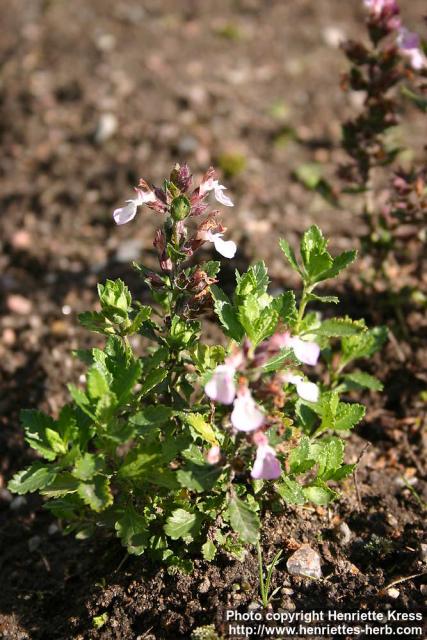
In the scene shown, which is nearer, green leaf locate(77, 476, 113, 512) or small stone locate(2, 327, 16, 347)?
green leaf locate(77, 476, 113, 512)

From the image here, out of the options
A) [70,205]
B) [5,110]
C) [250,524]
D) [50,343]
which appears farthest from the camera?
[5,110]

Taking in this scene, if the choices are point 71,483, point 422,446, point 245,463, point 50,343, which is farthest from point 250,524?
point 50,343

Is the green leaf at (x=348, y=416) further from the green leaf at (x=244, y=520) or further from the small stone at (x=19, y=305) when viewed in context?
the small stone at (x=19, y=305)

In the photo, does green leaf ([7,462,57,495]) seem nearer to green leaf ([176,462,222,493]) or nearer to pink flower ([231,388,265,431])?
green leaf ([176,462,222,493])

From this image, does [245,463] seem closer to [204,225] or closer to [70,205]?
[204,225]

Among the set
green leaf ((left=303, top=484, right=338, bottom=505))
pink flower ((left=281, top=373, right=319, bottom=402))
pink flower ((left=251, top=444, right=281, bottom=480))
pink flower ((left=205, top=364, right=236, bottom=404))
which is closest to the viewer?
pink flower ((left=205, top=364, right=236, bottom=404))

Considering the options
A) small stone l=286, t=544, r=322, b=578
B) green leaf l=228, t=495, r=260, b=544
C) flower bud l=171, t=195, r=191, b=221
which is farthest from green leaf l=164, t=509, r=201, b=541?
flower bud l=171, t=195, r=191, b=221

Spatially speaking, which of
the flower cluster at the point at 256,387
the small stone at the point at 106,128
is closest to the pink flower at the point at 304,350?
the flower cluster at the point at 256,387
